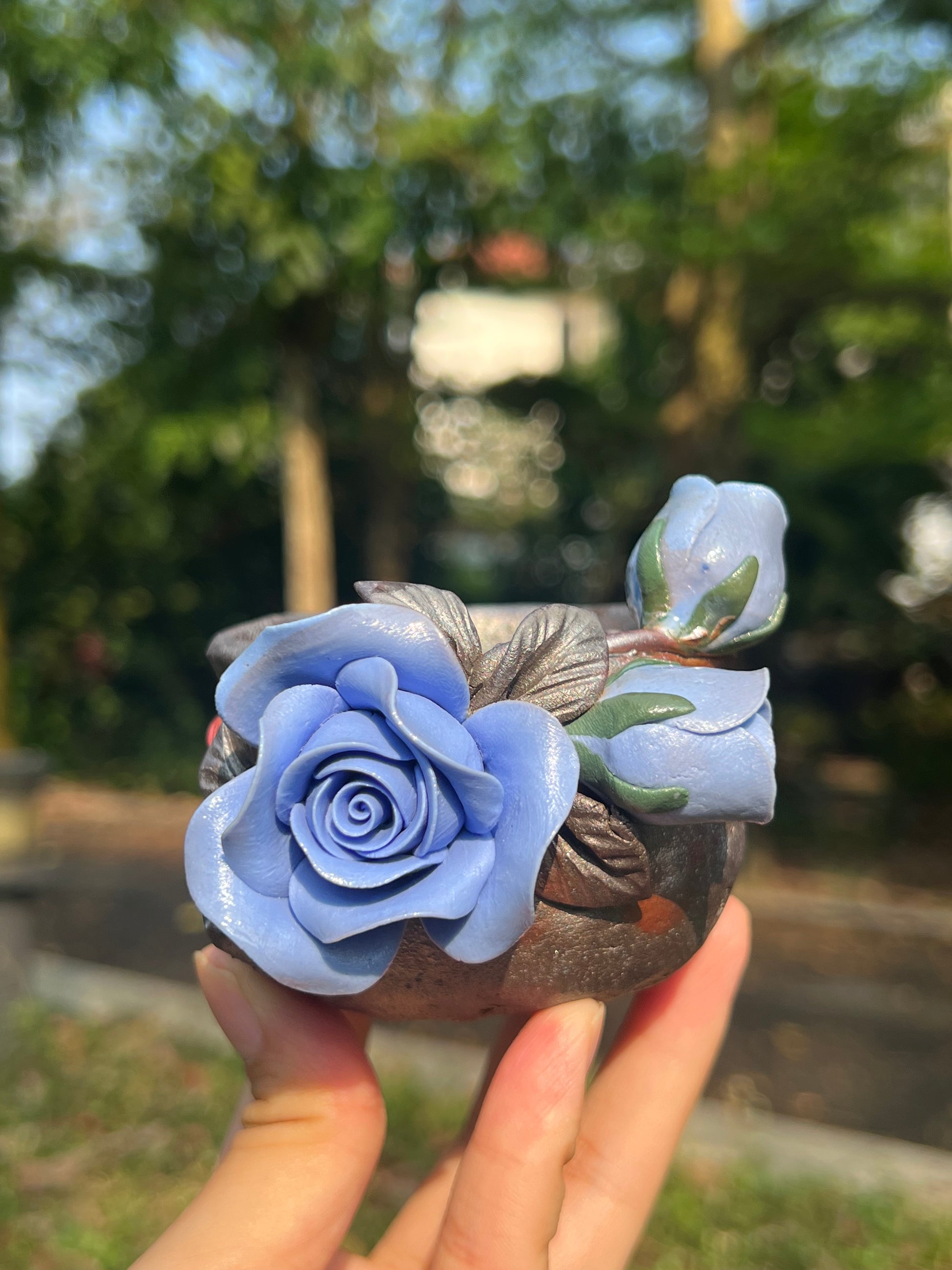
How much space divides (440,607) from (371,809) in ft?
0.87

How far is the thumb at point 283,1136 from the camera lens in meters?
1.26

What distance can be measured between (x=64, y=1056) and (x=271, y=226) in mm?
4374

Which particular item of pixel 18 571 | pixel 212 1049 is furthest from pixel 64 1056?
pixel 18 571

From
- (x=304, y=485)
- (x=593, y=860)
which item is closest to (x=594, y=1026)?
(x=593, y=860)

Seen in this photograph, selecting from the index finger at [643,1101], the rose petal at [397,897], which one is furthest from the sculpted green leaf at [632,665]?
the index finger at [643,1101]

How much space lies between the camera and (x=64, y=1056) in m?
3.53

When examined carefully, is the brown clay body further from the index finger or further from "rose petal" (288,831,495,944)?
the index finger

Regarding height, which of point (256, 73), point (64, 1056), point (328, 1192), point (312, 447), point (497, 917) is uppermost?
point (256, 73)

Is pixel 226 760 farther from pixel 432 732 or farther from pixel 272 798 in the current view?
pixel 432 732

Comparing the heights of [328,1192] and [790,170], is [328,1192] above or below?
below

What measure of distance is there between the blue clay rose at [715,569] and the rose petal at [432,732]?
32cm

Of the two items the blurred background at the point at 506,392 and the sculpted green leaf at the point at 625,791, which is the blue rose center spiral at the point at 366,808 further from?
the blurred background at the point at 506,392

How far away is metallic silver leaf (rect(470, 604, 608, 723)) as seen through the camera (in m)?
1.17

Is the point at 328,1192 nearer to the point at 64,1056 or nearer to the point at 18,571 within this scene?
the point at 64,1056
